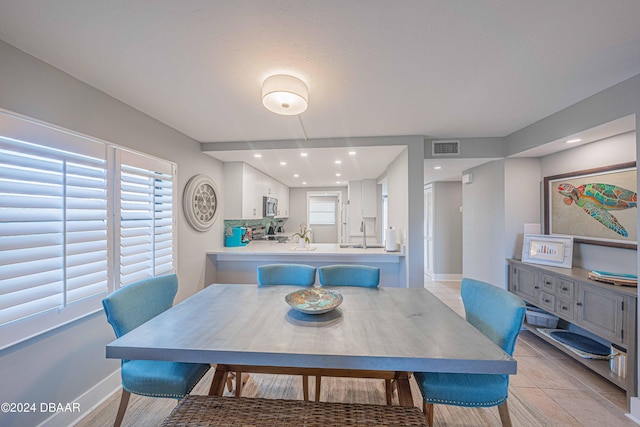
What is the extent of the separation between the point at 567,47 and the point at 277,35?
169 cm

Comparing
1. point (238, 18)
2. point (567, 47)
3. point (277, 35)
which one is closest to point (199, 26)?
point (238, 18)

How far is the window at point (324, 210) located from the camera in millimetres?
7617

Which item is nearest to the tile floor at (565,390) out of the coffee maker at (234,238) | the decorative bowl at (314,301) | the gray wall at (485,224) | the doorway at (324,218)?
the gray wall at (485,224)

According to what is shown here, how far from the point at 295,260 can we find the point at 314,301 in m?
1.76

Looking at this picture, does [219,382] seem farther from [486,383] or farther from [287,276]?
[486,383]

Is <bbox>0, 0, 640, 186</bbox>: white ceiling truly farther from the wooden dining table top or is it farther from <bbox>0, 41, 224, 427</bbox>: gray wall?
the wooden dining table top

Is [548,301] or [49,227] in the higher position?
[49,227]

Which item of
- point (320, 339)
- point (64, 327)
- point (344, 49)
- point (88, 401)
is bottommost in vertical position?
point (88, 401)

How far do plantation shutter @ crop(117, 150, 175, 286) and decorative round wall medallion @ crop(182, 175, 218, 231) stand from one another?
30cm

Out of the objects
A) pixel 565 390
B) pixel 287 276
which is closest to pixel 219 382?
pixel 287 276

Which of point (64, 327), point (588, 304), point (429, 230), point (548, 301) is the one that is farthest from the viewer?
point (429, 230)

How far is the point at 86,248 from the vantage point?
1.72 metres

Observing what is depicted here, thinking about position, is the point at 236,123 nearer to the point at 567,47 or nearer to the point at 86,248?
the point at 86,248

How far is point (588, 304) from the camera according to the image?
82.5 inches
